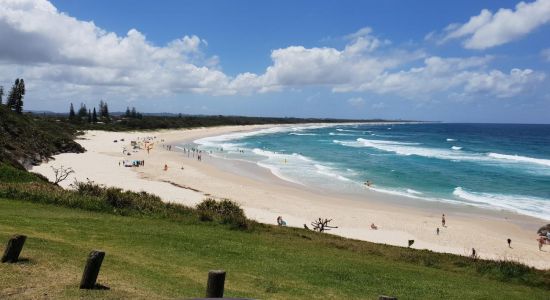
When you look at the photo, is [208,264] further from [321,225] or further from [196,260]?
[321,225]

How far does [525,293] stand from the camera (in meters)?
12.5

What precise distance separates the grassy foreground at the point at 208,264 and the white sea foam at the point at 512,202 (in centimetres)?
2142

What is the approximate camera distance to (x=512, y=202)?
37250mm

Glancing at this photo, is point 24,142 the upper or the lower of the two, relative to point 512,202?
upper

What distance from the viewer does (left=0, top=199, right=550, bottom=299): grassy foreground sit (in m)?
8.53

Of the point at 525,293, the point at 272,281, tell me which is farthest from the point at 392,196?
the point at 272,281

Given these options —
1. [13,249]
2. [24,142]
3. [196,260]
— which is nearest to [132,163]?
[24,142]

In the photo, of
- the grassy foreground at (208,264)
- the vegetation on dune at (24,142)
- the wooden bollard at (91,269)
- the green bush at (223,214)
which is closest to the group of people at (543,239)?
the grassy foreground at (208,264)

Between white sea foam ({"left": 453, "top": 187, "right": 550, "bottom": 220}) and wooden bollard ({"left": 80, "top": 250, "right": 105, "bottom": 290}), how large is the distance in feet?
107

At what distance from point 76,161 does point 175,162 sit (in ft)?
37.0

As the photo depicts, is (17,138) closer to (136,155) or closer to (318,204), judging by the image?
(136,155)

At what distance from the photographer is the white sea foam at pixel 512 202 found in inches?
1346

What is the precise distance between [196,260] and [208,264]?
0.40 metres

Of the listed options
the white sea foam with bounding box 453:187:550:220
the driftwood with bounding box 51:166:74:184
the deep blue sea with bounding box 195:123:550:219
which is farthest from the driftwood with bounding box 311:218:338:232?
the driftwood with bounding box 51:166:74:184
